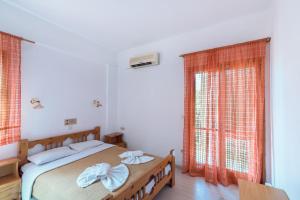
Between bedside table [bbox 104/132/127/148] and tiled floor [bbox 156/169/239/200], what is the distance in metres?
1.67

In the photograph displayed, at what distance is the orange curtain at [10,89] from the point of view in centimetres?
206

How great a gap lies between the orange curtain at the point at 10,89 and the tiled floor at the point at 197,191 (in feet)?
7.67

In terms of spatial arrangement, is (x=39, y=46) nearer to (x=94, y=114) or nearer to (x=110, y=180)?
(x=94, y=114)

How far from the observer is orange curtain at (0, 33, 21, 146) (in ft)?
6.75

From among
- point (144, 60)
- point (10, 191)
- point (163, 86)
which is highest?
point (144, 60)

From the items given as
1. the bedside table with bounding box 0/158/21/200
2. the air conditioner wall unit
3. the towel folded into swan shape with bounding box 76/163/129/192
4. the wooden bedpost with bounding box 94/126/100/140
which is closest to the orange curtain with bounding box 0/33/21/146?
the bedside table with bounding box 0/158/21/200

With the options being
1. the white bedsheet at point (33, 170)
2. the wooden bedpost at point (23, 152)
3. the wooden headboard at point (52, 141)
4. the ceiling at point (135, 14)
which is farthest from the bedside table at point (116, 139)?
the ceiling at point (135, 14)

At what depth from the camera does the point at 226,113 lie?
253 centimetres

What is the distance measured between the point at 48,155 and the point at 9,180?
0.48m

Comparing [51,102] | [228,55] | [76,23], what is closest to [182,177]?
[228,55]

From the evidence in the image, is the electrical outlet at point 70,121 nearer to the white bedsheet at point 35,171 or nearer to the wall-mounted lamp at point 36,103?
the wall-mounted lamp at point 36,103

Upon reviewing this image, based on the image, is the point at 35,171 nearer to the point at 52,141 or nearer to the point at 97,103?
the point at 52,141

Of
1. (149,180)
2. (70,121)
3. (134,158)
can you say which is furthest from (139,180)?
(70,121)

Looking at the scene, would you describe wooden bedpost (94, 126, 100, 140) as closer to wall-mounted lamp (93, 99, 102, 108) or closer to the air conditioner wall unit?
wall-mounted lamp (93, 99, 102, 108)
